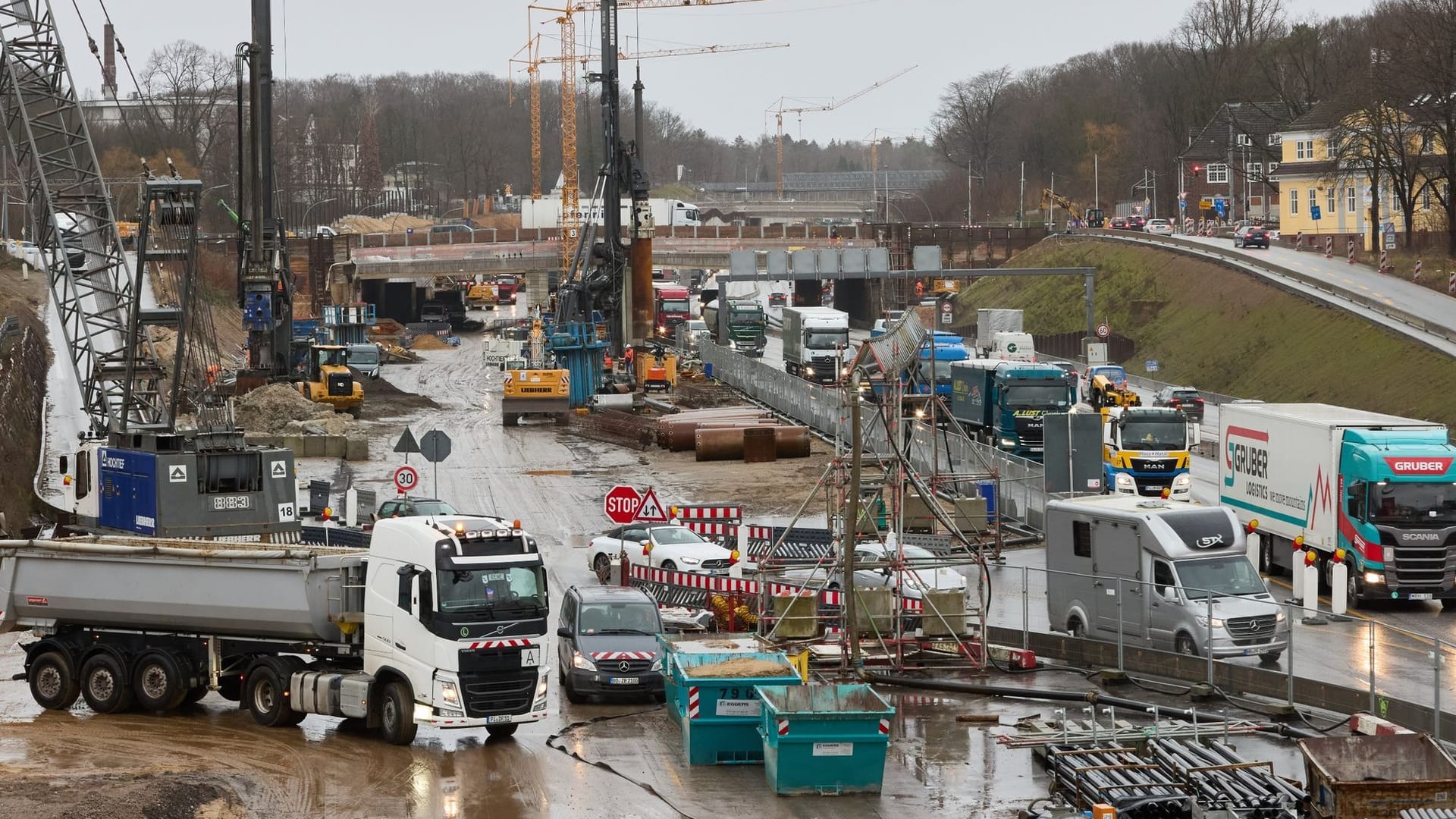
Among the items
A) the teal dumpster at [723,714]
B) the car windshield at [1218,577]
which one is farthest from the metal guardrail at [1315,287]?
the teal dumpster at [723,714]

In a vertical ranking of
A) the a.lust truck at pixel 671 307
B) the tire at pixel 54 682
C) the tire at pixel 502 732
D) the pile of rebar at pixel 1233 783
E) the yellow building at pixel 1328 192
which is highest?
the yellow building at pixel 1328 192

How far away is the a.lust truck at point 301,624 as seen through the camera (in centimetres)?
1950

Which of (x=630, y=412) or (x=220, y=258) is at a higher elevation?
(x=220, y=258)

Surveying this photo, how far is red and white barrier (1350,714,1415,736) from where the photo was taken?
17328mm

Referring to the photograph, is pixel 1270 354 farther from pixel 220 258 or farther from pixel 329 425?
pixel 220 258

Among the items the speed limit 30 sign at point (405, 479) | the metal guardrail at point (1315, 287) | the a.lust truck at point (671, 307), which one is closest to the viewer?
the speed limit 30 sign at point (405, 479)

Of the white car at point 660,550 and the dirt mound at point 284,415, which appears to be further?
the dirt mound at point 284,415

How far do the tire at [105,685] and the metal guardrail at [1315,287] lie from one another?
52.3 metres

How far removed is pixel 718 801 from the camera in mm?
17547

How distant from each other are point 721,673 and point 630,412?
47.8 m

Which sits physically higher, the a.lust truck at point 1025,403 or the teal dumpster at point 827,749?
the a.lust truck at point 1025,403

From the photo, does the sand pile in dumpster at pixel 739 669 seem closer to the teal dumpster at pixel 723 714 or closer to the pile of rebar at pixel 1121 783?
the teal dumpster at pixel 723 714

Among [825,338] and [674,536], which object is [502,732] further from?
[825,338]

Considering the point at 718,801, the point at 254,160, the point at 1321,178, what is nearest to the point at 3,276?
the point at 254,160
